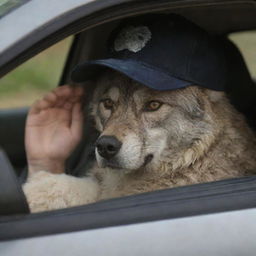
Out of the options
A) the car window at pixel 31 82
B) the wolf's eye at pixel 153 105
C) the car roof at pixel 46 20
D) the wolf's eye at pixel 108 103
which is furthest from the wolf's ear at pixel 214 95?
the car window at pixel 31 82

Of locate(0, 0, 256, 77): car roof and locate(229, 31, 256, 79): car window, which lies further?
locate(229, 31, 256, 79): car window

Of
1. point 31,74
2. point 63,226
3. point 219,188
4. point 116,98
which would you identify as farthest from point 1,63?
point 31,74

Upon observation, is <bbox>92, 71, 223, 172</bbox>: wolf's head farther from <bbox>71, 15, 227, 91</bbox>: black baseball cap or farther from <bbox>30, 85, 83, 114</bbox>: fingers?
<bbox>30, 85, 83, 114</bbox>: fingers

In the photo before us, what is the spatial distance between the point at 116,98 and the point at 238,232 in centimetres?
118

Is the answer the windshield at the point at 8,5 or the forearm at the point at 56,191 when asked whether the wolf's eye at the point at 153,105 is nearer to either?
the forearm at the point at 56,191

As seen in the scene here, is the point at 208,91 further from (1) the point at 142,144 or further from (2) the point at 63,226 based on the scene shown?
(2) the point at 63,226

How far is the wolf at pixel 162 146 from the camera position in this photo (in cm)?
302

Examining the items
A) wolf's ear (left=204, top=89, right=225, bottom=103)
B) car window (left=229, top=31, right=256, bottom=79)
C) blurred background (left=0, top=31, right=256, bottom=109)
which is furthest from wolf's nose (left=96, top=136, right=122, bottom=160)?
blurred background (left=0, top=31, right=256, bottom=109)

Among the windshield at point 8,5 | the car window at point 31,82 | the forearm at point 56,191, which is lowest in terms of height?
the car window at point 31,82

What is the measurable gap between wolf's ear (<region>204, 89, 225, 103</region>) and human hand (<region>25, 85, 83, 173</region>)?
0.68m

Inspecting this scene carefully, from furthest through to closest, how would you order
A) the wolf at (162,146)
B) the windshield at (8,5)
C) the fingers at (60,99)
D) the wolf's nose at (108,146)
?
the fingers at (60,99), the wolf at (162,146), the wolf's nose at (108,146), the windshield at (8,5)

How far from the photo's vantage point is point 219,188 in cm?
238

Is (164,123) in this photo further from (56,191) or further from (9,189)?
(9,189)

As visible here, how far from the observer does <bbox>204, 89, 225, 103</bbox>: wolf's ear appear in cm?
316
